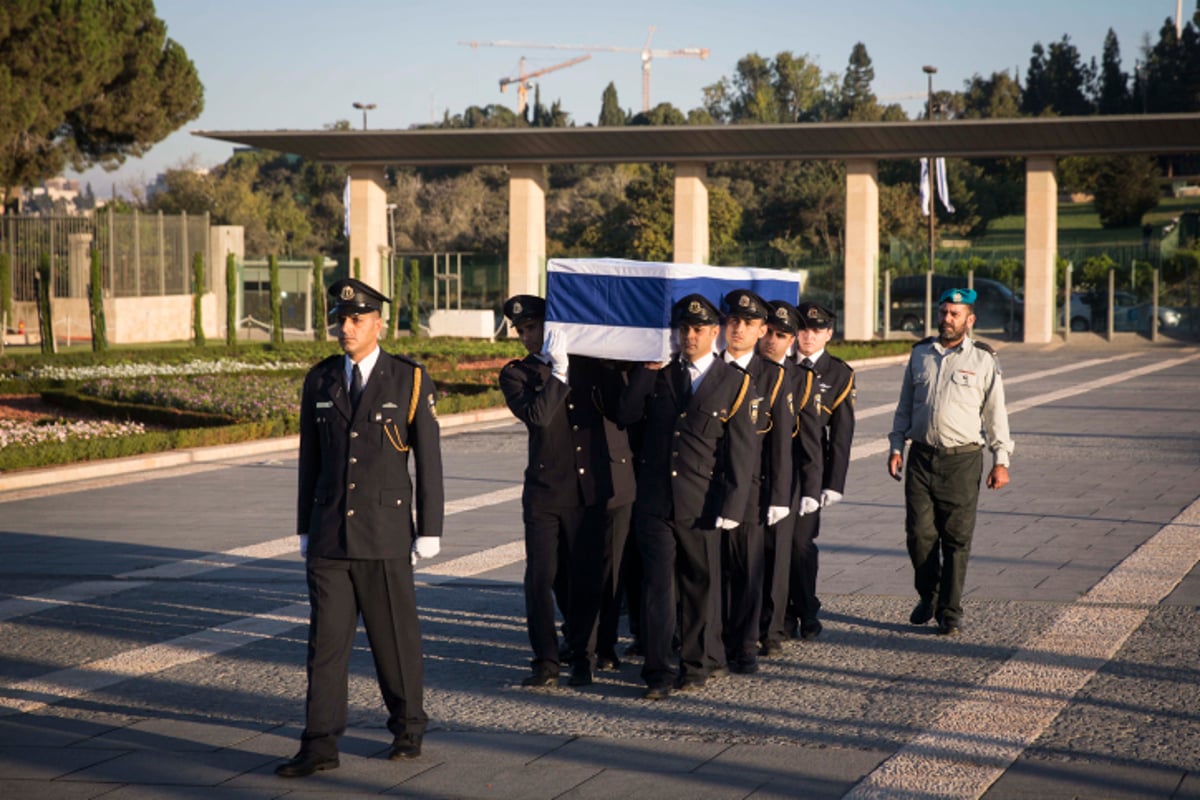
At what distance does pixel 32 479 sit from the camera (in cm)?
1487

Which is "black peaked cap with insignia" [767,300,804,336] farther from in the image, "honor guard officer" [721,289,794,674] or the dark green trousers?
the dark green trousers

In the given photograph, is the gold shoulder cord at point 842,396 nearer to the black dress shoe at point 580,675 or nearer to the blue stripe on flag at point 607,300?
the blue stripe on flag at point 607,300

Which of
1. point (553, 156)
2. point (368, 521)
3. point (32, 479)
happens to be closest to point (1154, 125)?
point (553, 156)

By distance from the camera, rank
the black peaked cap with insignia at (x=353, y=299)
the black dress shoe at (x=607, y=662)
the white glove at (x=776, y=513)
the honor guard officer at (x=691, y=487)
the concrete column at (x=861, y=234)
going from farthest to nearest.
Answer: the concrete column at (x=861, y=234) < the black dress shoe at (x=607, y=662) < the white glove at (x=776, y=513) < the honor guard officer at (x=691, y=487) < the black peaked cap with insignia at (x=353, y=299)

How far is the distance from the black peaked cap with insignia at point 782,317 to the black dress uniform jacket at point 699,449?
2.26ft

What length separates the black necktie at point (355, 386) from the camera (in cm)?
614

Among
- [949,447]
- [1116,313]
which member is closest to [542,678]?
[949,447]

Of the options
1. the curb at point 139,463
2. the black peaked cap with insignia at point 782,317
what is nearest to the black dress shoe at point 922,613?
the black peaked cap with insignia at point 782,317

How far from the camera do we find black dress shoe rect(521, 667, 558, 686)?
23.2 ft

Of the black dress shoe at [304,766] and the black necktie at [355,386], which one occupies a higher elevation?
the black necktie at [355,386]

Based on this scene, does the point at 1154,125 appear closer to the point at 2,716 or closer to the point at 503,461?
the point at 503,461

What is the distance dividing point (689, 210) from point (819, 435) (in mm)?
35815

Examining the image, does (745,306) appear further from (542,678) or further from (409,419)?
(542,678)

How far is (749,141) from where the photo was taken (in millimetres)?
41531
